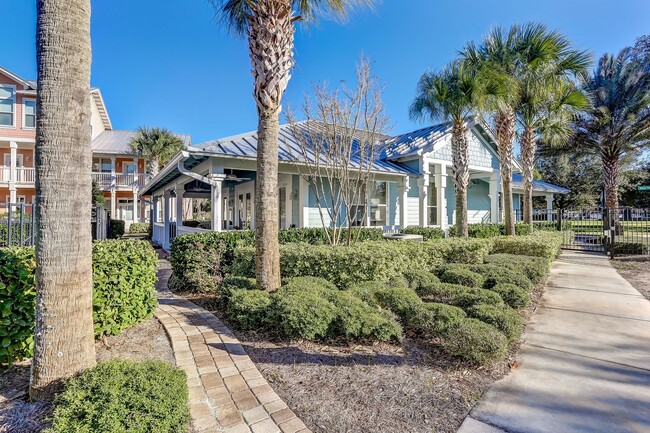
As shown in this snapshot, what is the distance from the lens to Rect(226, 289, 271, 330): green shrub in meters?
4.23

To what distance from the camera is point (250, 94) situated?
19.2 feet

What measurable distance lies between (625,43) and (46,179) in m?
26.5

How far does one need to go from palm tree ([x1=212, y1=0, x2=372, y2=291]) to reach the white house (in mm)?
3812

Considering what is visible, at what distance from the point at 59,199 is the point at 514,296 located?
6.23 meters

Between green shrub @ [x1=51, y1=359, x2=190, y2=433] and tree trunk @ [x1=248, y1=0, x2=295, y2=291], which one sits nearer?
green shrub @ [x1=51, y1=359, x2=190, y2=433]

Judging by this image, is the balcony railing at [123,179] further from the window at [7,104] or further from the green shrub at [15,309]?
the green shrub at [15,309]

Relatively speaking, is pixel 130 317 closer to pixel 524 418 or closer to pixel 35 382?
pixel 35 382

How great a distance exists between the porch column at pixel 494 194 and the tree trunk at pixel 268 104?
14666 mm

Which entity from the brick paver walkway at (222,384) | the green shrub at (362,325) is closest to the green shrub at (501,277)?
the green shrub at (362,325)

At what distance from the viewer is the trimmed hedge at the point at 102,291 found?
118 inches

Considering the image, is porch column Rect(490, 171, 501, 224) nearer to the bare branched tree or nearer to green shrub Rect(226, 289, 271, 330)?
the bare branched tree

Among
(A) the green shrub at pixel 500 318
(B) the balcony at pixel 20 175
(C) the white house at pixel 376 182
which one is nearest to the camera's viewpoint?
(A) the green shrub at pixel 500 318

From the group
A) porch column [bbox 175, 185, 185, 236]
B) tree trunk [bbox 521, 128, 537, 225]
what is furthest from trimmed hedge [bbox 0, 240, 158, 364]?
tree trunk [bbox 521, 128, 537, 225]

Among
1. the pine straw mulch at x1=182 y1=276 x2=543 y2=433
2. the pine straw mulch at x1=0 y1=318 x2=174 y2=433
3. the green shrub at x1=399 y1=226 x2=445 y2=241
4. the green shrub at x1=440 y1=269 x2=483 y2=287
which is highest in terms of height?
the green shrub at x1=399 y1=226 x2=445 y2=241
